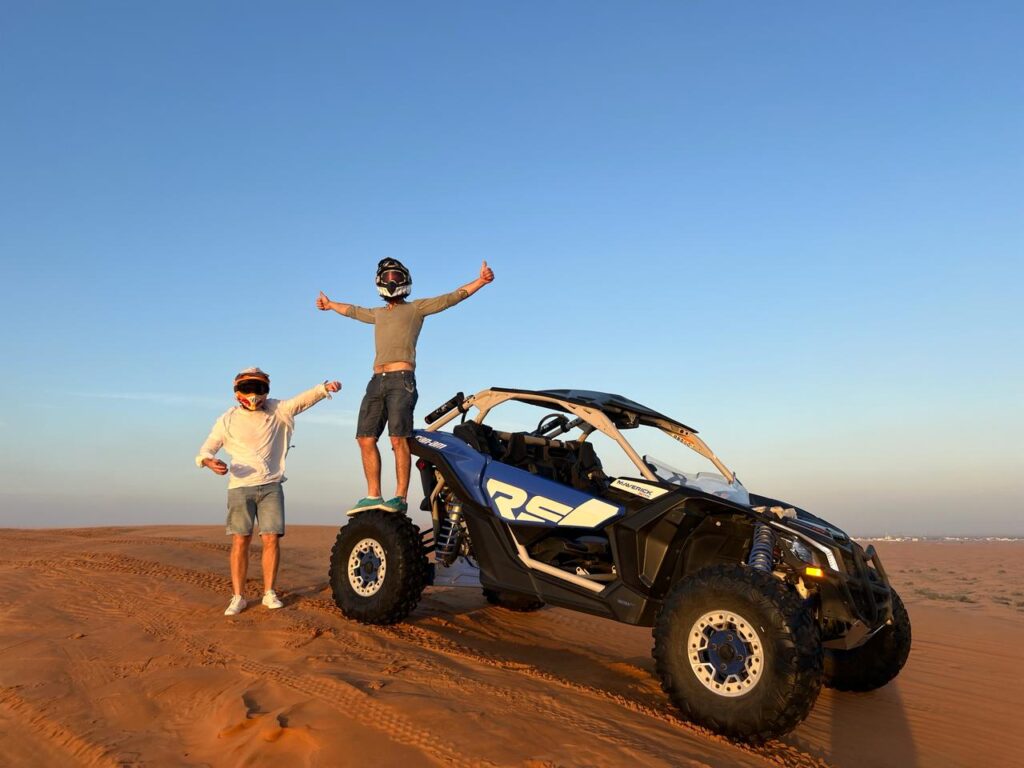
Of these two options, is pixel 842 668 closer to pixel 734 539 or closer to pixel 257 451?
pixel 734 539

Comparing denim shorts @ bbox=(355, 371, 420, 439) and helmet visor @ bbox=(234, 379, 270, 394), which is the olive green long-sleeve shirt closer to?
denim shorts @ bbox=(355, 371, 420, 439)

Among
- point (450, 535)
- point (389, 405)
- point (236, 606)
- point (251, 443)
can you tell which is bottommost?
point (236, 606)

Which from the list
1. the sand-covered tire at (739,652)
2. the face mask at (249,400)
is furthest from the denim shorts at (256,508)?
the sand-covered tire at (739,652)

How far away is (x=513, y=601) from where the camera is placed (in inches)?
309

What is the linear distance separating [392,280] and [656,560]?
3.78 metres

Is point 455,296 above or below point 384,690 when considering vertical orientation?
above

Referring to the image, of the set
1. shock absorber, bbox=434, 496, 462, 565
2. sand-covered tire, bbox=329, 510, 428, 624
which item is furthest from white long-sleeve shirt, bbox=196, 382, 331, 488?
shock absorber, bbox=434, 496, 462, 565

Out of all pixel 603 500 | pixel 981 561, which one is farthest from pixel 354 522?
pixel 981 561

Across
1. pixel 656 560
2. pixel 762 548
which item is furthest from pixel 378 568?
pixel 762 548

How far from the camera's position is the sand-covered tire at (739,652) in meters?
4.02

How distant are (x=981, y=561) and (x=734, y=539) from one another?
1339 cm

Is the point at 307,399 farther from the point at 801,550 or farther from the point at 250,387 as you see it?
the point at 801,550

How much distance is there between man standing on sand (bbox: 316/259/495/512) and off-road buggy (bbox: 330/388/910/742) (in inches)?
11.7

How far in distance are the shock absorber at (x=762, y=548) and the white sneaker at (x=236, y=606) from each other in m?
4.27
